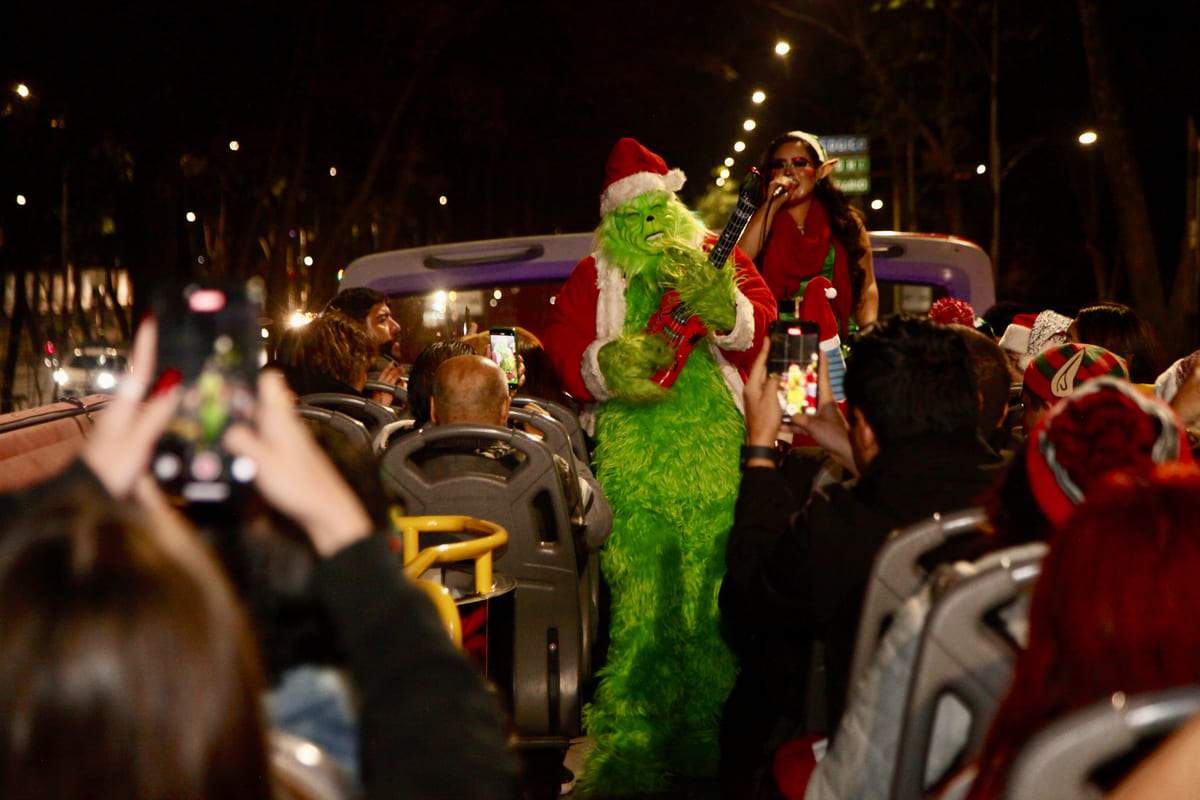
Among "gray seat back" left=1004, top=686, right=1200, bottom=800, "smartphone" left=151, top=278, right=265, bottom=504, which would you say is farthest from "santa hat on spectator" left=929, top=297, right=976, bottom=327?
"smartphone" left=151, top=278, right=265, bottom=504

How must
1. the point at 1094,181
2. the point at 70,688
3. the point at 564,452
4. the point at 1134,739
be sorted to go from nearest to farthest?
the point at 70,688 → the point at 1134,739 → the point at 564,452 → the point at 1094,181

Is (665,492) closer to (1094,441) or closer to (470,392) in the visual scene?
(470,392)

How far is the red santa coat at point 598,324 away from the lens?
4648 millimetres

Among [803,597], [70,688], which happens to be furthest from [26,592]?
[803,597]

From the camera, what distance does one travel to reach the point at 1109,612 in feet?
4.76

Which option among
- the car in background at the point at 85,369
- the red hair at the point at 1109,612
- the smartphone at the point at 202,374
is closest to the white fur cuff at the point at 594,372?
the red hair at the point at 1109,612

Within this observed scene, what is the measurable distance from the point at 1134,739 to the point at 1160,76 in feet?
53.9

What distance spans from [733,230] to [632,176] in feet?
2.31

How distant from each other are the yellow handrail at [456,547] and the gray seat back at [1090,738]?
172 centimetres

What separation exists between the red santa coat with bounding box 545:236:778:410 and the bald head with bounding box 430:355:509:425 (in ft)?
1.32

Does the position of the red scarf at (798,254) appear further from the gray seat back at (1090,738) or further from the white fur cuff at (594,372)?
the gray seat back at (1090,738)

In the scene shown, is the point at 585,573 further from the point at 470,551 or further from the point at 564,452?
the point at 470,551

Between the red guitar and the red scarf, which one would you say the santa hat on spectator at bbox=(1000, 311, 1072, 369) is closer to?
the red scarf

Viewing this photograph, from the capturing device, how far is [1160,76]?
614 inches
